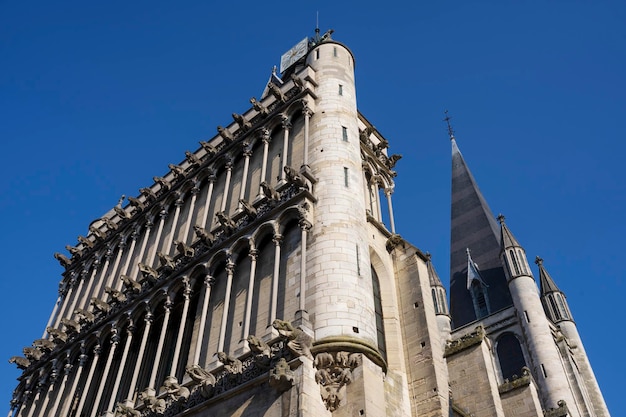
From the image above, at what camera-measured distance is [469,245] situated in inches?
2063

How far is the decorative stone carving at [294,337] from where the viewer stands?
42.6 ft

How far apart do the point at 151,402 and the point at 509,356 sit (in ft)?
89.9

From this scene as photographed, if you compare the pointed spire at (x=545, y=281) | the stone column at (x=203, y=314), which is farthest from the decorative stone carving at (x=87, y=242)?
the pointed spire at (x=545, y=281)

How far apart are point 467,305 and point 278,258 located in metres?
33.6

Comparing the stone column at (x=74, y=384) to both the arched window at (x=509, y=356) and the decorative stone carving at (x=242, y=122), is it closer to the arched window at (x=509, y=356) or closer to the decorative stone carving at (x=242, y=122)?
the decorative stone carving at (x=242, y=122)

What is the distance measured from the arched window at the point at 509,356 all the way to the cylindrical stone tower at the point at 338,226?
2334 cm


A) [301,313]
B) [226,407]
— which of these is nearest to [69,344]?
[226,407]

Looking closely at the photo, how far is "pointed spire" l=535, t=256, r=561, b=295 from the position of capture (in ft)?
144

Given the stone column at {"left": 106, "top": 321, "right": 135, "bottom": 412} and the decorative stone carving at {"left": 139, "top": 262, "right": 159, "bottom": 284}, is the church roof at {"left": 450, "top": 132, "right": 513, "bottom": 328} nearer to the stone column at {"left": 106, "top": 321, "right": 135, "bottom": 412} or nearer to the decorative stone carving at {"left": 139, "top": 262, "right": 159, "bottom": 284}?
the decorative stone carving at {"left": 139, "top": 262, "right": 159, "bottom": 284}

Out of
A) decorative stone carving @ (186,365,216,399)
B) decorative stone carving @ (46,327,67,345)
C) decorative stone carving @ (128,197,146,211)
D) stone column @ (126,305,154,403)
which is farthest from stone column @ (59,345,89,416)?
decorative stone carving @ (186,365,216,399)

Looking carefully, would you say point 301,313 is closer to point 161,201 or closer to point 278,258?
point 278,258

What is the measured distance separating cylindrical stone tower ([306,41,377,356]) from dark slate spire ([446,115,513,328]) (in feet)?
90.8

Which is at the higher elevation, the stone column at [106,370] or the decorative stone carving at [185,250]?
the decorative stone carving at [185,250]

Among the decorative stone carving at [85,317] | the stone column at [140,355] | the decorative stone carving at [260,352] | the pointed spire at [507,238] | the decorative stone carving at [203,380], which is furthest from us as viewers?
the pointed spire at [507,238]
